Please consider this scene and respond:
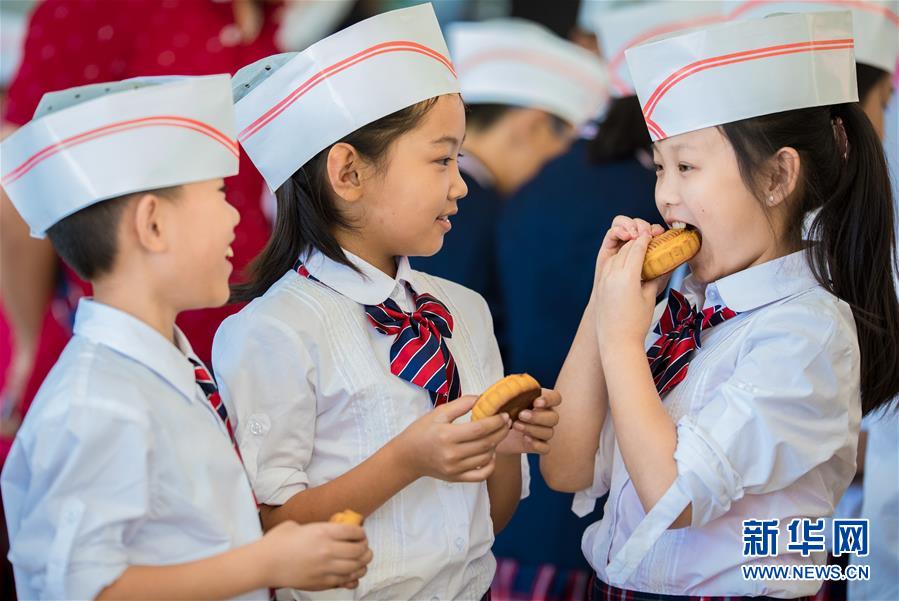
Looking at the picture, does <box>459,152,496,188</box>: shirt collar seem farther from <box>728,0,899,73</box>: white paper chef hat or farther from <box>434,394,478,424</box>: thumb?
<box>434,394,478,424</box>: thumb

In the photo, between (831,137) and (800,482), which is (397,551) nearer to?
(800,482)

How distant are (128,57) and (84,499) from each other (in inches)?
51.5

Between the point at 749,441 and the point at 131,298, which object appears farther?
the point at 749,441

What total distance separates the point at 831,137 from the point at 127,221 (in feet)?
3.60

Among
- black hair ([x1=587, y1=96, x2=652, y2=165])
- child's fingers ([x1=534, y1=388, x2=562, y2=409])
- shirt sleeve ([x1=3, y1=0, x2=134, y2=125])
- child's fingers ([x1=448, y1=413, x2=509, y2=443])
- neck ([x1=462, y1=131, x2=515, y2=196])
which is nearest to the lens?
child's fingers ([x1=448, y1=413, x2=509, y2=443])

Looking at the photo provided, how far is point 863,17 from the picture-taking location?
2.32m

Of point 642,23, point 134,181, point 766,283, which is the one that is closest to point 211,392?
point 134,181

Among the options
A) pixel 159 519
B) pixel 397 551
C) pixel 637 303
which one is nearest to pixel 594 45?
pixel 637 303

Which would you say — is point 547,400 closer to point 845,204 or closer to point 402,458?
point 402,458

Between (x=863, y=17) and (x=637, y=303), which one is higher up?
(x=863, y=17)

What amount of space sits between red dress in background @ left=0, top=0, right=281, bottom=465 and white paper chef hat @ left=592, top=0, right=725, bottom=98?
89 cm

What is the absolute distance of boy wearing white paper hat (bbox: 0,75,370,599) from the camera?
1.27m

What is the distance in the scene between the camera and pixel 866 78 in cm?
232

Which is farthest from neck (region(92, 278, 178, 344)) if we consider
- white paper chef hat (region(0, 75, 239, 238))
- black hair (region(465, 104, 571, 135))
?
black hair (region(465, 104, 571, 135))
